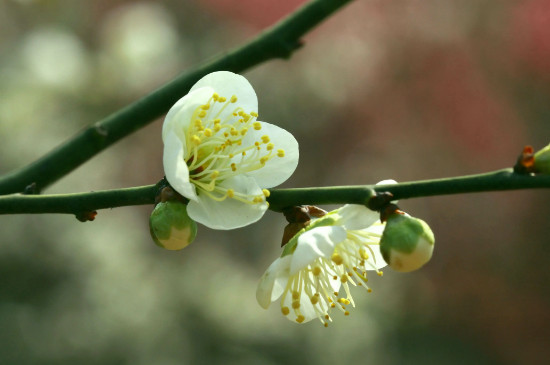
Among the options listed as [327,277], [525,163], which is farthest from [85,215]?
[525,163]

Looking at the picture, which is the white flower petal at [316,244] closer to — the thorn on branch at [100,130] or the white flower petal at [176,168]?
the white flower petal at [176,168]

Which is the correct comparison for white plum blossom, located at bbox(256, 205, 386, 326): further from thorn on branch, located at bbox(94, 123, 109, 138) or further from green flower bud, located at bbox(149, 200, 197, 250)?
thorn on branch, located at bbox(94, 123, 109, 138)

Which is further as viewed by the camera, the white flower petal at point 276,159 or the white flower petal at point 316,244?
the white flower petal at point 276,159

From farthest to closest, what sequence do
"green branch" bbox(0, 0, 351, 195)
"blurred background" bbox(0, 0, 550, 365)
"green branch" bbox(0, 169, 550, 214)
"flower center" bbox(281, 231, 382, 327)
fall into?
"blurred background" bbox(0, 0, 550, 365) < "green branch" bbox(0, 0, 351, 195) < "flower center" bbox(281, 231, 382, 327) < "green branch" bbox(0, 169, 550, 214)

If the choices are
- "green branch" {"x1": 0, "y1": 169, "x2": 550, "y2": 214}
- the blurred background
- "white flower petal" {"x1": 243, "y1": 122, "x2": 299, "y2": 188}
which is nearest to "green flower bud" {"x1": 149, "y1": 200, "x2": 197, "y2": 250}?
"green branch" {"x1": 0, "y1": 169, "x2": 550, "y2": 214}

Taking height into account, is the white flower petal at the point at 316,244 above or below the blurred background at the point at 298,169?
above

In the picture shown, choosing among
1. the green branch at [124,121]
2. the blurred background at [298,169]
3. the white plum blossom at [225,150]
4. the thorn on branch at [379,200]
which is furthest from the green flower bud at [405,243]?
the blurred background at [298,169]

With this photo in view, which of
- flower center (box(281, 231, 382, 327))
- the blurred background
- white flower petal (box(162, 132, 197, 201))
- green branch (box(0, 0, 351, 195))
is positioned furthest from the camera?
the blurred background

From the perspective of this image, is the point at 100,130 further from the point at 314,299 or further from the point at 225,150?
the point at 314,299

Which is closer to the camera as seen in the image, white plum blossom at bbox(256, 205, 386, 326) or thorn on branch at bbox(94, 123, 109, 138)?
white plum blossom at bbox(256, 205, 386, 326)
